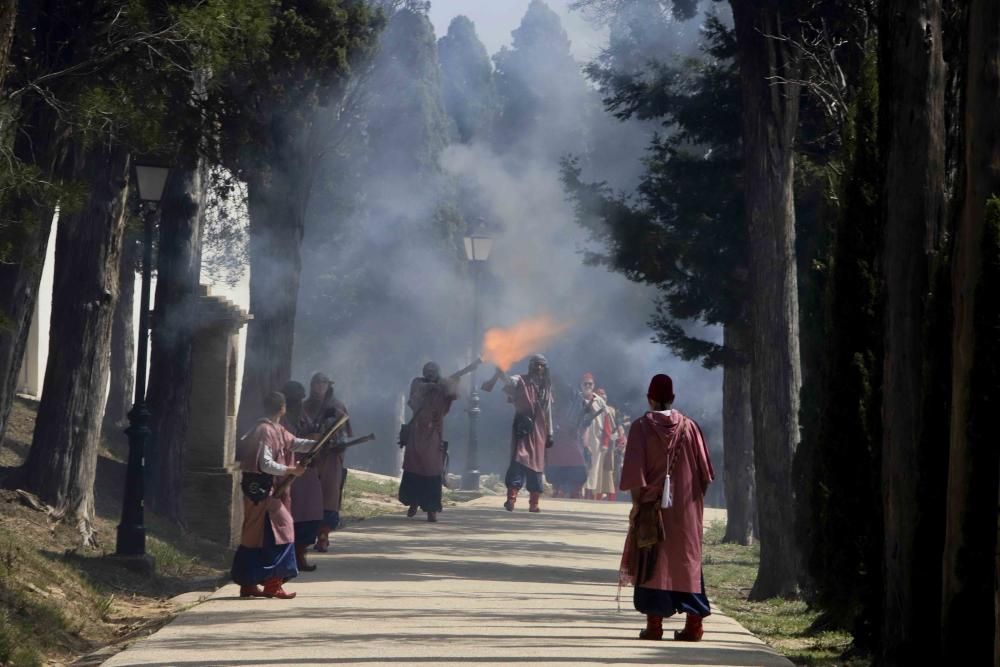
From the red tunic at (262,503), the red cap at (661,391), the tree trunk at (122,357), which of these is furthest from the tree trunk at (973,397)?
the tree trunk at (122,357)

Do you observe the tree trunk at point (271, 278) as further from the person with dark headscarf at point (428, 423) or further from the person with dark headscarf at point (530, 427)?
the person with dark headscarf at point (530, 427)

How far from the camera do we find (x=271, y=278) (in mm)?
23078

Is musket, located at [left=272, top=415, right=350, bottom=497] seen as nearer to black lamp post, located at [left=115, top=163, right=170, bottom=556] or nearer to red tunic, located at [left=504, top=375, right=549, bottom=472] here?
black lamp post, located at [left=115, top=163, right=170, bottom=556]

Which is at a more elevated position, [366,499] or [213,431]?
[213,431]

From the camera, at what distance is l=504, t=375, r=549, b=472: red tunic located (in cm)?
2562

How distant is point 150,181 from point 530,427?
34.1ft

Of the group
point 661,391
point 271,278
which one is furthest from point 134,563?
point 271,278

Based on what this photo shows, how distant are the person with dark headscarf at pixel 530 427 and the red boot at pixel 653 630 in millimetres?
13571

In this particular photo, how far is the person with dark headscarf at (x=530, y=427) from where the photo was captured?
2562cm

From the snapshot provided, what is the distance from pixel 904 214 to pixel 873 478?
5.58 feet

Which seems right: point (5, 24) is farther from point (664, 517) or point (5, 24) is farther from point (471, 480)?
point (471, 480)

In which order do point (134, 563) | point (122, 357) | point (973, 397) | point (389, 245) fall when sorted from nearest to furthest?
point (973, 397), point (134, 563), point (122, 357), point (389, 245)

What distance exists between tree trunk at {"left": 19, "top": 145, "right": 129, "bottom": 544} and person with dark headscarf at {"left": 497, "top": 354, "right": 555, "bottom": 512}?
8.83 meters

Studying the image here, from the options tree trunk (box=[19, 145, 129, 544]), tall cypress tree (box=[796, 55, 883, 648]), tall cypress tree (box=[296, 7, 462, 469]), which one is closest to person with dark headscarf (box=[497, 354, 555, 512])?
tree trunk (box=[19, 145, 129, 544])
